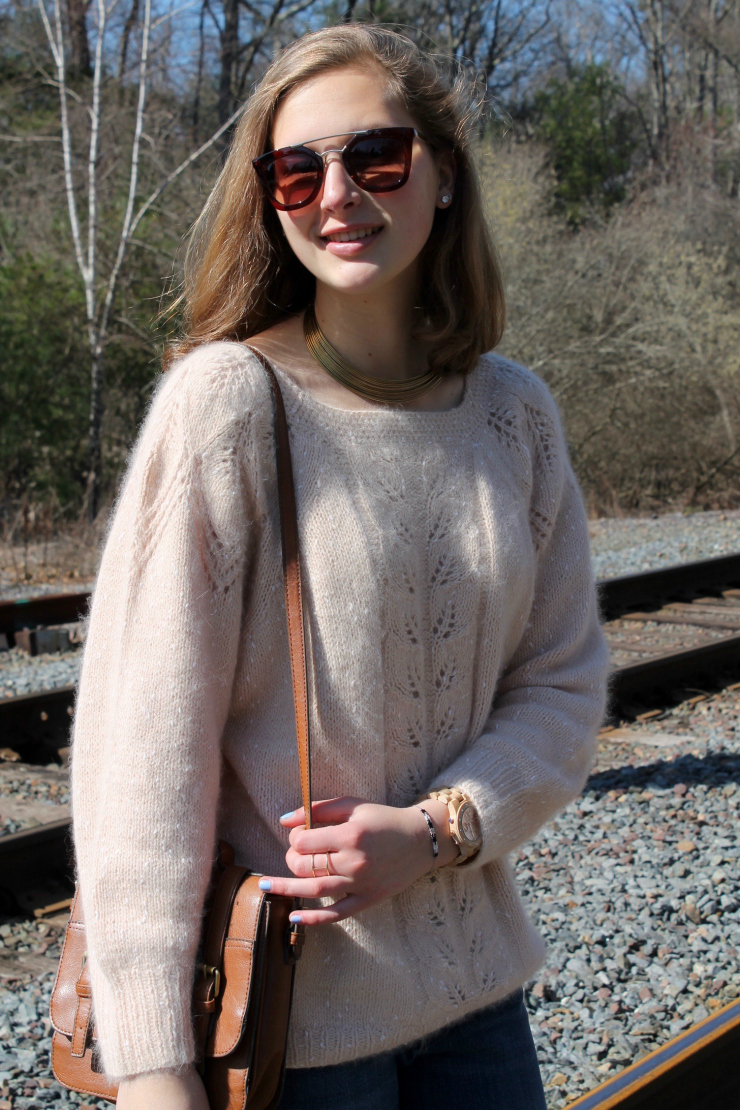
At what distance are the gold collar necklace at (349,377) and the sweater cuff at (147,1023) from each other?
85cm

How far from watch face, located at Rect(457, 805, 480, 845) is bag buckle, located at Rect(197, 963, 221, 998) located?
38cm

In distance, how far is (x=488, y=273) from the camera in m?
1.91

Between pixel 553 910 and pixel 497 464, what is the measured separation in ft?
7.77

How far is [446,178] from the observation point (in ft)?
5.88

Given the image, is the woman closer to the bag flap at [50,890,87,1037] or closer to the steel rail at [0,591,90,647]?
the bag flap at [50,890,87,1037]

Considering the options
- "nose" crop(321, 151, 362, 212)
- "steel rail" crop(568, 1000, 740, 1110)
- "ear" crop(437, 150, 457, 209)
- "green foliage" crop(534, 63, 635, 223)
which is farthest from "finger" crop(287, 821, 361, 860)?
"green foliage" crop(534, 63, 635, 223)

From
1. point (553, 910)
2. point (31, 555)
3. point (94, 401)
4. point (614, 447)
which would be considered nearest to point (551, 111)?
point (614, 447)

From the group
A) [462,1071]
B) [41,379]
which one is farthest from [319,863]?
[41,379]

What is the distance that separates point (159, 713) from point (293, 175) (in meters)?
0.79

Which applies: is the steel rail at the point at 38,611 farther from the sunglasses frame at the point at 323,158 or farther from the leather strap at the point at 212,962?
the leather strap at the point at 212,962

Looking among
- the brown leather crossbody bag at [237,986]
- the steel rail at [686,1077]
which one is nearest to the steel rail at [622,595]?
the steel rail at [686,1077]

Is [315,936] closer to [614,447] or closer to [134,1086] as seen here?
[134,1086]

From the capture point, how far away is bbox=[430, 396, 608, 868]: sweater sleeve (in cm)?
158

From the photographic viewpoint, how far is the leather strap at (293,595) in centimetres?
141
